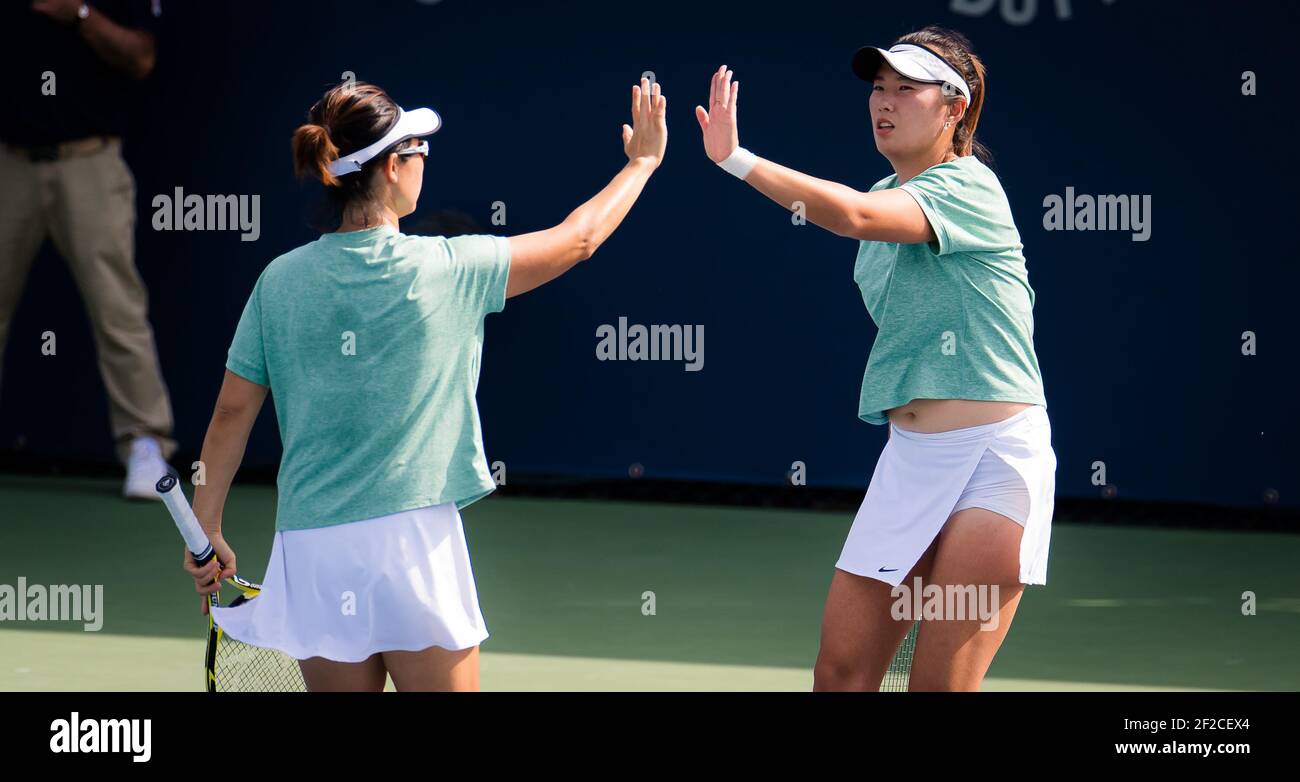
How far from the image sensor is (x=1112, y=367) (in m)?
7.70

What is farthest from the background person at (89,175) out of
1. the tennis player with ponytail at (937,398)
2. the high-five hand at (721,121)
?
the high-five hand at (721,121)

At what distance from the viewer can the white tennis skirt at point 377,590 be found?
11.0 ft

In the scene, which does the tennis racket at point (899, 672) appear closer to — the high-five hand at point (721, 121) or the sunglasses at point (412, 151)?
the high-five hand at point (721, 121)

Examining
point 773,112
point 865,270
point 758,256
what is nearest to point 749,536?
point 758,256

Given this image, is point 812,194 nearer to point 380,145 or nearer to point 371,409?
point 380,145

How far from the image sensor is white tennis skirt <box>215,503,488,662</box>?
3.36m

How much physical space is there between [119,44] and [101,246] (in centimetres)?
82

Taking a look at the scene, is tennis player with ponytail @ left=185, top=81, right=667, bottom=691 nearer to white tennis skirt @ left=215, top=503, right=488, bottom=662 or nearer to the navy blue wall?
white tennis skirt @ left=215, top=503, right=488, bottom=662

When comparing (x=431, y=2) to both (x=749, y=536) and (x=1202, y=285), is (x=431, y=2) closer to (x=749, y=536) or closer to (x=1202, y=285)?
(x=749, y=536)

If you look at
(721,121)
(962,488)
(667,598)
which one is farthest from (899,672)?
(667,598)

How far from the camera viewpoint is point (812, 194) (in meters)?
3.66

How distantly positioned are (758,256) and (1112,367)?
1450 mm
